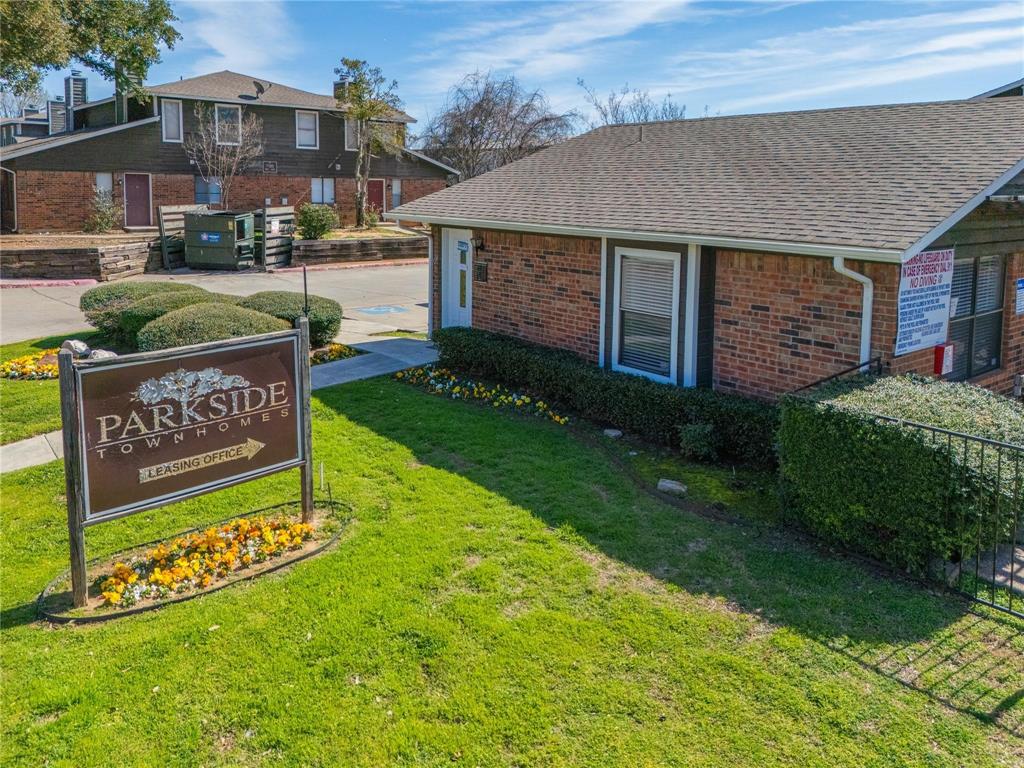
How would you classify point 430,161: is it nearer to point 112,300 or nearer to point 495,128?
point 495,128

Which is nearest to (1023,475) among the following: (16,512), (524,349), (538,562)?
(538,562)

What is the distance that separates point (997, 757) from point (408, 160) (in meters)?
37.6

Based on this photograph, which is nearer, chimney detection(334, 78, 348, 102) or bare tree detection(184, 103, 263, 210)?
bare tree detection(184, 103, 263, 210)

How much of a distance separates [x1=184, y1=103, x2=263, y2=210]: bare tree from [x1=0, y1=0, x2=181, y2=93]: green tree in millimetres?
A: 3585

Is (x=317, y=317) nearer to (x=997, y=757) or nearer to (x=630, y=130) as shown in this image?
(x=630, y=130)

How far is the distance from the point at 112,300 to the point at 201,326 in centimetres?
421

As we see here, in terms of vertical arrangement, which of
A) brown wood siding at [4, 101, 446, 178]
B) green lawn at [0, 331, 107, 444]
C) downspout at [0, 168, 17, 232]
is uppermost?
brown wood siding at [4, 101, 446, 178]

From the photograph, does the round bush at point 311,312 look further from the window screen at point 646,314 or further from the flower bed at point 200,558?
the flower bed at point 200,558

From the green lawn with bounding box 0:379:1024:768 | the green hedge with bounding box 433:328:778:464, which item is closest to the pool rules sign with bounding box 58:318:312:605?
the green lawn with bounding box 0:379:1024:768

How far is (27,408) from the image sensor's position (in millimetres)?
10672

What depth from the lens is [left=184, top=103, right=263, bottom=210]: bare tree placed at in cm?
3309

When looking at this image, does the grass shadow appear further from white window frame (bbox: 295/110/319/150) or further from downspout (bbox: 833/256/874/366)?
white window frame (bbox: 295/110/319/150)


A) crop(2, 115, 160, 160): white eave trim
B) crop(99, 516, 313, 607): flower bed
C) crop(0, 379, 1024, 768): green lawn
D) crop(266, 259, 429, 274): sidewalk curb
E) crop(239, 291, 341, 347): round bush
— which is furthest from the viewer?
crop(2, 115, 160, 160): white eave trim

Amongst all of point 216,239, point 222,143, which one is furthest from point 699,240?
point 222,143
